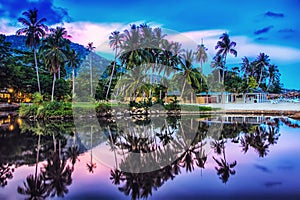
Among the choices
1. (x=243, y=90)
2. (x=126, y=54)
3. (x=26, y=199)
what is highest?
(x=126, y=54)

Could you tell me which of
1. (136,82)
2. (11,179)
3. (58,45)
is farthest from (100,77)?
(11,179)

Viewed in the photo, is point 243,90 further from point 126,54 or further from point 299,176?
point 299,176

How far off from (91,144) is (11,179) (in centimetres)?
487

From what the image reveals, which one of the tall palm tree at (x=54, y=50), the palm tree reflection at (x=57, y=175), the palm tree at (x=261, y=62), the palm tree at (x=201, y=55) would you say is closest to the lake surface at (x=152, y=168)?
the palm tree reflection at (x=57, y=175)

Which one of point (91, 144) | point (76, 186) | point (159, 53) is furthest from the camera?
point (159, 53)

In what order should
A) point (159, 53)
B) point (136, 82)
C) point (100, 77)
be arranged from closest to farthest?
point (136, 82) < point (159, 53) < point (100, 77)

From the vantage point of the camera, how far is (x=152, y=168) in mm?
7637

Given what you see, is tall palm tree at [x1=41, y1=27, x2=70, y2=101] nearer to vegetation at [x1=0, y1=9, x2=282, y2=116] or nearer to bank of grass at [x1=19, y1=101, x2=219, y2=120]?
vegetation at [x1=0, y1=9, x2=282, y2=116]

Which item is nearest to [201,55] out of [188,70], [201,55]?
[201,55]

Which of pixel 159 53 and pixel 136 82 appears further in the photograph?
pixel 159 53

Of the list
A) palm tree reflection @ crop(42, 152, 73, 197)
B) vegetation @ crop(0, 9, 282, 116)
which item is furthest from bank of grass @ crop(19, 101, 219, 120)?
palm tree reflection @ crop(42, 152, 73, 197)

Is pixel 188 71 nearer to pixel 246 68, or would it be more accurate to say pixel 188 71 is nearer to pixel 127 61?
pixel 127 61

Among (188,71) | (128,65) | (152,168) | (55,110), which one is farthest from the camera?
(188,71)

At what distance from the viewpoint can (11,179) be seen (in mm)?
6758
